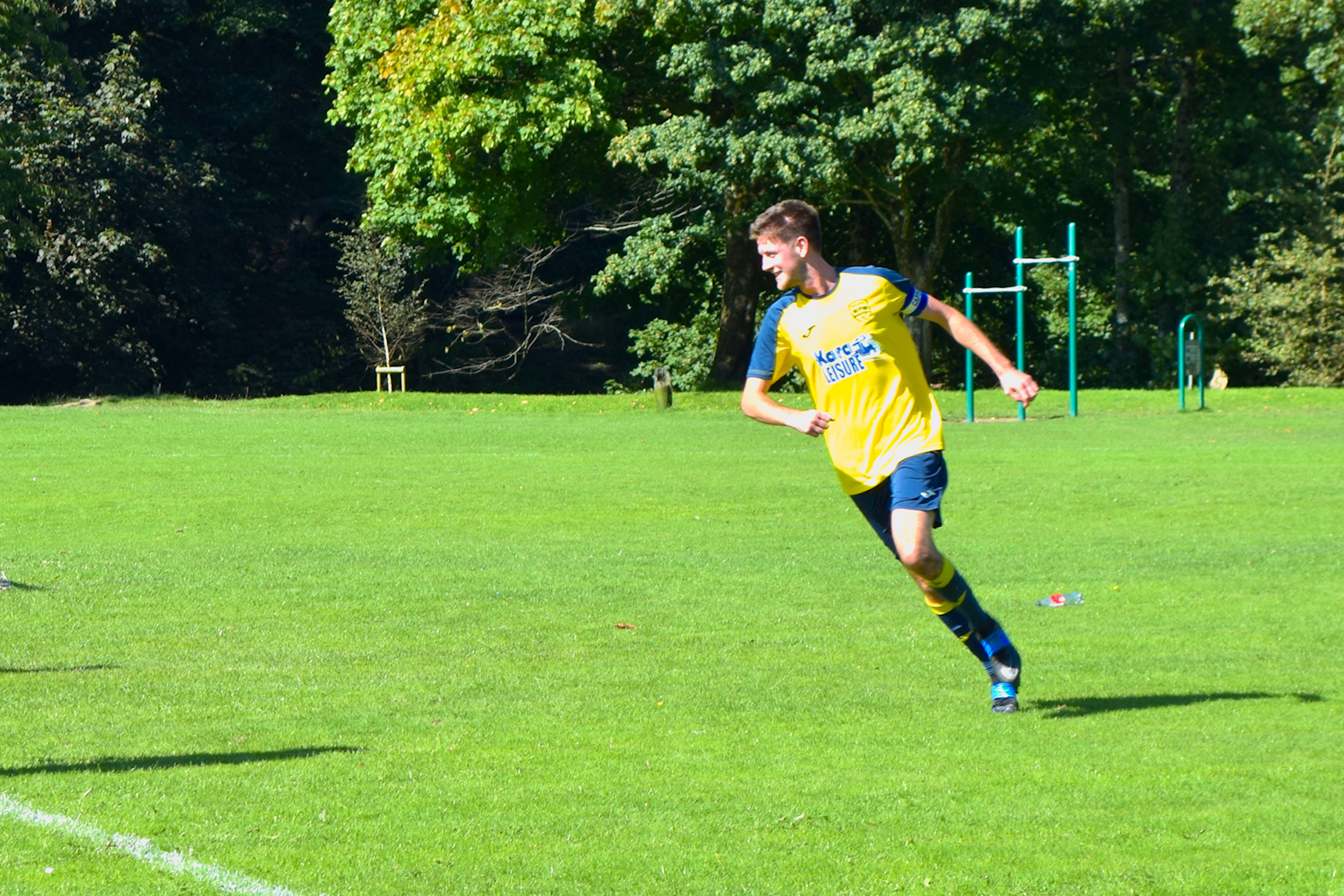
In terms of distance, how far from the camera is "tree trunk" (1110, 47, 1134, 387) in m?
43.7

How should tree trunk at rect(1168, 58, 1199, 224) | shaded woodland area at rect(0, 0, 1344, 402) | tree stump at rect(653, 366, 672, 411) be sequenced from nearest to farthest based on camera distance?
1. tree stump at rect(653, 366, 672, 411)
2. shaded woodland area at rect(0, 0, 1344, 402)
3. tree trunk at rect(1168, 58, 1199, 224)

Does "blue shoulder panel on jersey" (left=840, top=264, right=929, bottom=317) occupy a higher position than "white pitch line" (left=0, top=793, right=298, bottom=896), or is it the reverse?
"blue shoulder panel on jersey" (left=840, top=264, right=929, bottom=317)

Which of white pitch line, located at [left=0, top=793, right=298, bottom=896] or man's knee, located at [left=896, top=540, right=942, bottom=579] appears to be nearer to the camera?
white pitch line, located at [left=0, top=793, right=298, bottom=896]

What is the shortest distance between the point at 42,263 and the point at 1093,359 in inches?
1120

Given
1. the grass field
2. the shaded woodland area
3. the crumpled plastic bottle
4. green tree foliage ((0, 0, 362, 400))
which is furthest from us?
green tree foliage ((0, 0, 362, 400))

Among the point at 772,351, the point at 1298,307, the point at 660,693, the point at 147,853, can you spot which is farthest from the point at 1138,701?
the point at 1298,307

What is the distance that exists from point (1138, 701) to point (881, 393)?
1.91m

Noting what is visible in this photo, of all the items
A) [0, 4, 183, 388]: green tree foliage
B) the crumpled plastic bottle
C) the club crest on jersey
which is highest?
[0, 4, 183, 388]: green tree foliage

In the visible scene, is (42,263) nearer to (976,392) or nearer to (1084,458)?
(976,392)

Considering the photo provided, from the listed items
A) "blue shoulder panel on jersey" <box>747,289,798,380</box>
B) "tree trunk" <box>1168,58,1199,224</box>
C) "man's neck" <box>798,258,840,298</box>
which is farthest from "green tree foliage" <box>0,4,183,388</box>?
"man's neck" <box>798,258,840,298</box>

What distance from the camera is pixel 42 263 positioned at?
141 ft

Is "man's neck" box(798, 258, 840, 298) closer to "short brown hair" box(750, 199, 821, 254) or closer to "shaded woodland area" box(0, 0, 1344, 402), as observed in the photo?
"short brown hair" box(750, 199, 821, 254)

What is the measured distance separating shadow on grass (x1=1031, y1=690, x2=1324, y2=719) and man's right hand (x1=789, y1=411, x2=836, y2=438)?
1.68 meters

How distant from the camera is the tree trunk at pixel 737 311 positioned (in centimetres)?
4181
